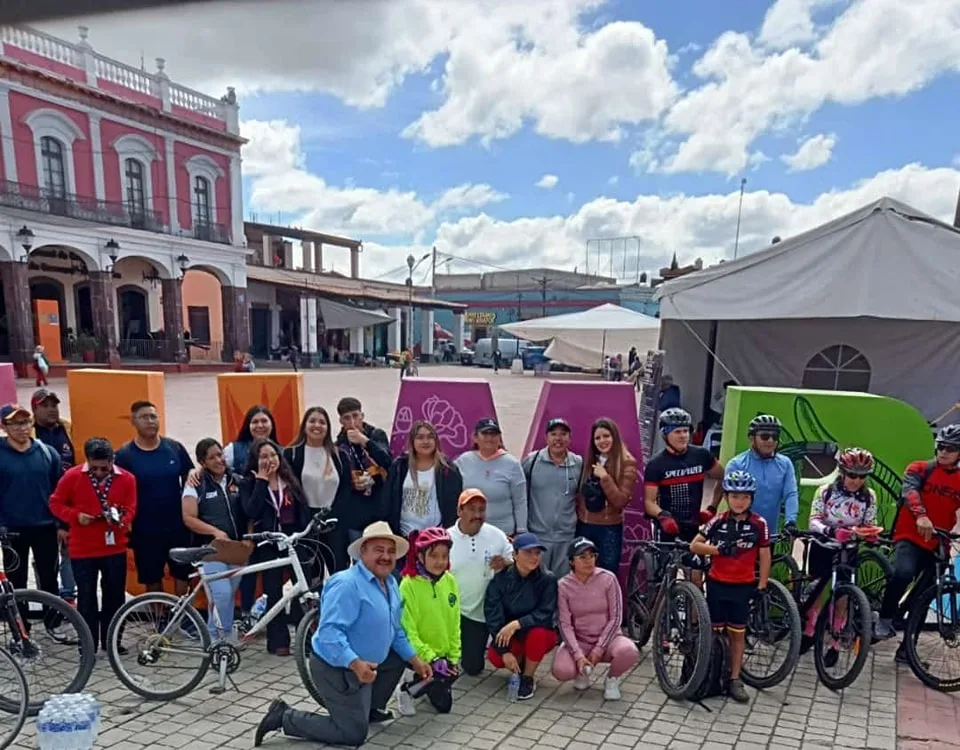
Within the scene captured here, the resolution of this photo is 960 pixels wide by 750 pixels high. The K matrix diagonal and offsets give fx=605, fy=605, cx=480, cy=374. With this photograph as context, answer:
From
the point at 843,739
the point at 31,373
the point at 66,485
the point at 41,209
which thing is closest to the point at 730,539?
the point at 843,739

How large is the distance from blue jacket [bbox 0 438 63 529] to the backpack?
4294mm

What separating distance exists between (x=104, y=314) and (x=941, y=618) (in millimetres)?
24257

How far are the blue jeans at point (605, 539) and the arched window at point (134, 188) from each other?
2405cm

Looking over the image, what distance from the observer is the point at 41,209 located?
65.1ft

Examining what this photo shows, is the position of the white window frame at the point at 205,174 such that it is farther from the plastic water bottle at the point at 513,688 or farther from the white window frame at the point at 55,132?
the plastic water bottle at the point at 513,688

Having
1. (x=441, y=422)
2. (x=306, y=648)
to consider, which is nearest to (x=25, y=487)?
(x=306, y=648)

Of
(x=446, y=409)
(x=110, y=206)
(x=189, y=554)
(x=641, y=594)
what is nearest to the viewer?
(x=189, y=554)

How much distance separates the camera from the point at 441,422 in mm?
5180

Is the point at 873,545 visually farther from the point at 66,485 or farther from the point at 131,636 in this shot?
the point at 66,485

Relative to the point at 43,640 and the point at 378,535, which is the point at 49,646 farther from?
the point at 378,535

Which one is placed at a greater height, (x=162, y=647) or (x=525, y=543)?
(x=525, y=543)

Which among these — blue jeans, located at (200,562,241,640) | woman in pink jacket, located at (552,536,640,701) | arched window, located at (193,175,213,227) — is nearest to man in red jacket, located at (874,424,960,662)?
woman in pink jacket, located at (552,536,640,701)

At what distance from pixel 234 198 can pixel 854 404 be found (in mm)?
26708

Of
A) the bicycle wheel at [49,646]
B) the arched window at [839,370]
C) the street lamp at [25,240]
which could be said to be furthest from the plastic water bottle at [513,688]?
the street lamp at [25,240]
